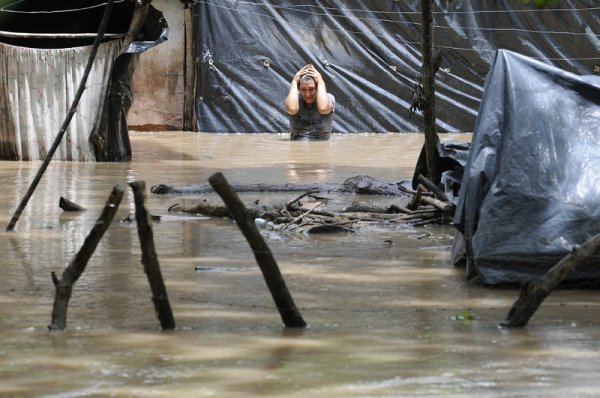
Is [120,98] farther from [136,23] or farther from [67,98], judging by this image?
[136,23]

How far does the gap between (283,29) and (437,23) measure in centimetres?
254

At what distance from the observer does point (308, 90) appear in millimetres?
18172

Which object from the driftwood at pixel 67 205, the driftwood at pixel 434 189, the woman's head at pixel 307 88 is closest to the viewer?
the driftwood at pixel 434 189

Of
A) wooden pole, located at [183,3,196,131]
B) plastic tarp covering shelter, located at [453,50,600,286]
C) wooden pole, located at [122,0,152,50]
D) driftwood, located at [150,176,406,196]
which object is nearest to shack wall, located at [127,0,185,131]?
wooden pole, located at [183,3,196,131]

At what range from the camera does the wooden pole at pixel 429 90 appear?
387 inches

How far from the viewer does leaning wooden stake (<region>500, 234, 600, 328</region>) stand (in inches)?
200

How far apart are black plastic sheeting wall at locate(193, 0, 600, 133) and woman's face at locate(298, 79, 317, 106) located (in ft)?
6.69

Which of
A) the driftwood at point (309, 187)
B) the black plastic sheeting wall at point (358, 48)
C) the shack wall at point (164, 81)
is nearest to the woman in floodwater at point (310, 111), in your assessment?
the black plastic sheeting wall at point (358, 48)

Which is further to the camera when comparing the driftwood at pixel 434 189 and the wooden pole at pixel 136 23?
the wooden pole at pixel 136 23

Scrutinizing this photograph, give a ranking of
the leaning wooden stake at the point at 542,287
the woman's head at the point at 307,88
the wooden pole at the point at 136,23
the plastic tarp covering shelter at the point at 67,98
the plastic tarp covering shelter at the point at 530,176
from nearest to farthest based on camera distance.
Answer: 1. the leaning wooden stake at the point at 542,287
2. the plastic tarp covering shelter at the point at 530,176
3. the wooden pole at the point at 136,23
4. the plastic tarp covering shelter at the point at 67,98
5. the woman's head at the point at 307,88

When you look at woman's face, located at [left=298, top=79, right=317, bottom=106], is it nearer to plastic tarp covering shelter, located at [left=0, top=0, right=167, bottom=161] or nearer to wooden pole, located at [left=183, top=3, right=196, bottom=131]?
wooden pole, located at [left=183, top=3, right=196, bottom=131]

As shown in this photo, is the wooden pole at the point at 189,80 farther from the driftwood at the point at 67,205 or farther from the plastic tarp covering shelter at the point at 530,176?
the plastic tarp covering shelter at the point at 530,176

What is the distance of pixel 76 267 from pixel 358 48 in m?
15.6

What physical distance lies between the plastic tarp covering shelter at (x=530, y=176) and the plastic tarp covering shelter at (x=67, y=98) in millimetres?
7918
